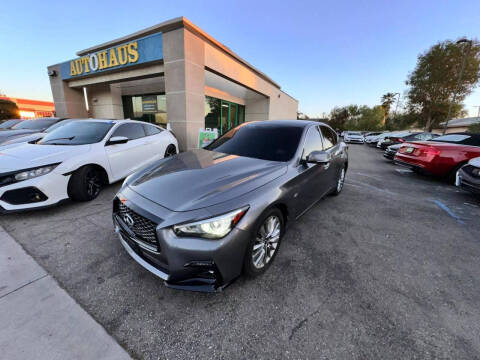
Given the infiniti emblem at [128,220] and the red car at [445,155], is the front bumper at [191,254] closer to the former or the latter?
the infiniti emblem at [128,220]

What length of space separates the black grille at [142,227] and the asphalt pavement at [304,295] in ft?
1.77

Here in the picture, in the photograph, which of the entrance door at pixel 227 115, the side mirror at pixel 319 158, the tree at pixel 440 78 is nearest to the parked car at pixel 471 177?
the side mirror at pixel 319 158

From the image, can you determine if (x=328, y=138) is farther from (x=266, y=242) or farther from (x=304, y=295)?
(x=304, y=295)

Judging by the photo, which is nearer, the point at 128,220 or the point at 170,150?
the point at 128,220

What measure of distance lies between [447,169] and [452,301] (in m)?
5.52

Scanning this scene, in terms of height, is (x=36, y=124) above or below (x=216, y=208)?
above

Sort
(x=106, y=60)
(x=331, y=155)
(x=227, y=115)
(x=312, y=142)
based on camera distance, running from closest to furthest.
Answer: (x=312, y=142), (x=331, y=155), (x=106, y=60), (x=227, y=115)

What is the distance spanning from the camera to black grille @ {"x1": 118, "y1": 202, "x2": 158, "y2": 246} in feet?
5.38

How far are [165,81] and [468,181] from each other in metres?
9.58

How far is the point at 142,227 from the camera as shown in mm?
1729

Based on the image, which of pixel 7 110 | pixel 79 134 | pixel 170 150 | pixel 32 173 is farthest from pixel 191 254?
pixel 7 110

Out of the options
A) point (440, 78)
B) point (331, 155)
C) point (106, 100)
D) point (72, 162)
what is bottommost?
point (72, 162)

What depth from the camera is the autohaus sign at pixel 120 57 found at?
8203mm

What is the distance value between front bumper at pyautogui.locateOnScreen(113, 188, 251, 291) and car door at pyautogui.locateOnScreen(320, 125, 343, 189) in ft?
7.52
